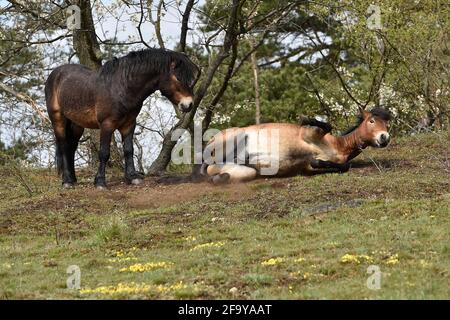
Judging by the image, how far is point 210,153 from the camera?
15570 millimetres

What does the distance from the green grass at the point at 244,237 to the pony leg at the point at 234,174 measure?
33 centimetres

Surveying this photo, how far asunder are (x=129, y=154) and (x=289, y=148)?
296 cm

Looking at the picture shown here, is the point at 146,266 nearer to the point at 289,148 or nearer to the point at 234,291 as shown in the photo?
the point at 234,291

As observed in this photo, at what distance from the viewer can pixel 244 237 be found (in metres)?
10.9

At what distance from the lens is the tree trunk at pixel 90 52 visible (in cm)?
1862

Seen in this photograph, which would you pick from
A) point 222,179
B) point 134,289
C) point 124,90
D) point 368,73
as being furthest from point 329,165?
point 368,73

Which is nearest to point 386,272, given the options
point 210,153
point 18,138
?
point 210,153

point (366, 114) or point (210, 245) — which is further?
point (366, 114)

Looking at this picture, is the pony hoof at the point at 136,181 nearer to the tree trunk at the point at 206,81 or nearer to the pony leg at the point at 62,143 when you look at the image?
the pony leg at the point at 62,143

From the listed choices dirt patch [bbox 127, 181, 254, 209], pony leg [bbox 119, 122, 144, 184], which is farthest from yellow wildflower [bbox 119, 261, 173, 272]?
pony leg [bbox 119, 122, 144, 184]

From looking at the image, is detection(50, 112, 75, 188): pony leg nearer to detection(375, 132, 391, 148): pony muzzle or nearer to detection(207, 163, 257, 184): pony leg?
detection(207, 163, 257, 184): pony leg

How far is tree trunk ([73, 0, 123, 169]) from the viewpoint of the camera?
1862 cm
